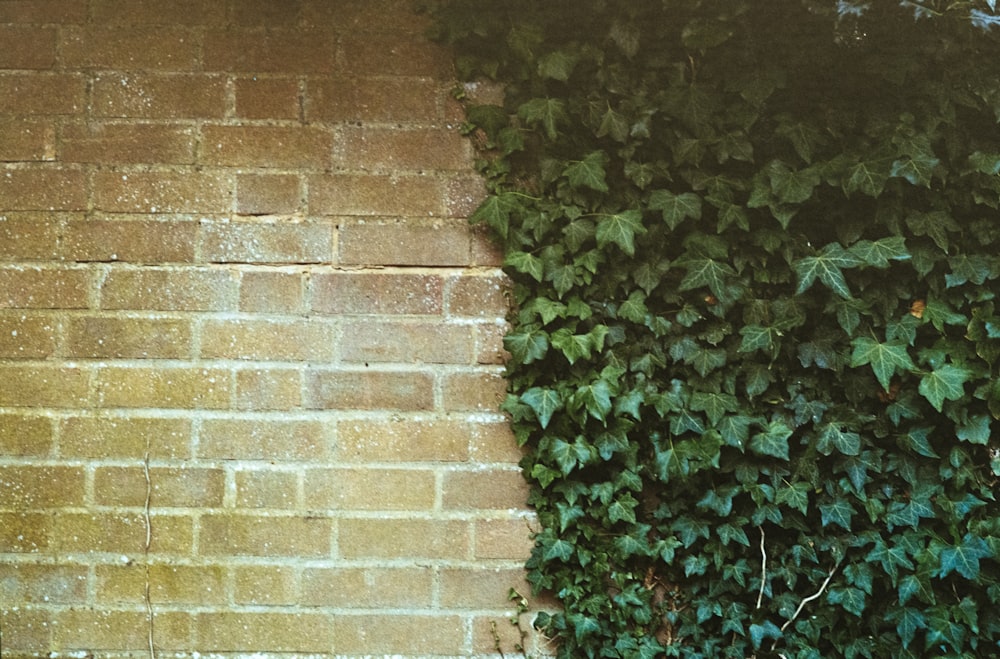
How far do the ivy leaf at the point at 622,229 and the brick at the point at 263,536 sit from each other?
3.55ft

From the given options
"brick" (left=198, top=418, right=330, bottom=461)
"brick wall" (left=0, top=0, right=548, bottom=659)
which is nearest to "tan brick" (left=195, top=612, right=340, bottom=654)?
"brick wall" (left=0, top=0, right=548, bottom=659)

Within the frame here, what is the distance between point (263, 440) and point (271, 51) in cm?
108

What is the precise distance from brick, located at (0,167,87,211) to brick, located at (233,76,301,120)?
486 millimetres

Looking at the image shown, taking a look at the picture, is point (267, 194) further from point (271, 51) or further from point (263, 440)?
point (263, 440)

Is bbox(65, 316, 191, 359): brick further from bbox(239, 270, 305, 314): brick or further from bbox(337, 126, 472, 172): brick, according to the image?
bbox(337, 126, 472, 172): brick

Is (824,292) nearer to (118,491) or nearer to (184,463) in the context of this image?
(184,463)

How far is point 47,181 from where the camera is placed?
2428 mm

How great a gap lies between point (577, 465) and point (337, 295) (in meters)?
0.80

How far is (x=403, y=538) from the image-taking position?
7.94ft

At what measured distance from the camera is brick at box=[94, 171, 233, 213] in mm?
2426

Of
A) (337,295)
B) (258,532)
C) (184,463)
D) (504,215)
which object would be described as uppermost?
(504,215)

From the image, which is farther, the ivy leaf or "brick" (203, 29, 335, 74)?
"brick" (203, 29, 335, 74)

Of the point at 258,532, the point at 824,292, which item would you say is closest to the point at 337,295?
the point at 258,532

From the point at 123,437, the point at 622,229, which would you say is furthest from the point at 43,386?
the point at 622,229
